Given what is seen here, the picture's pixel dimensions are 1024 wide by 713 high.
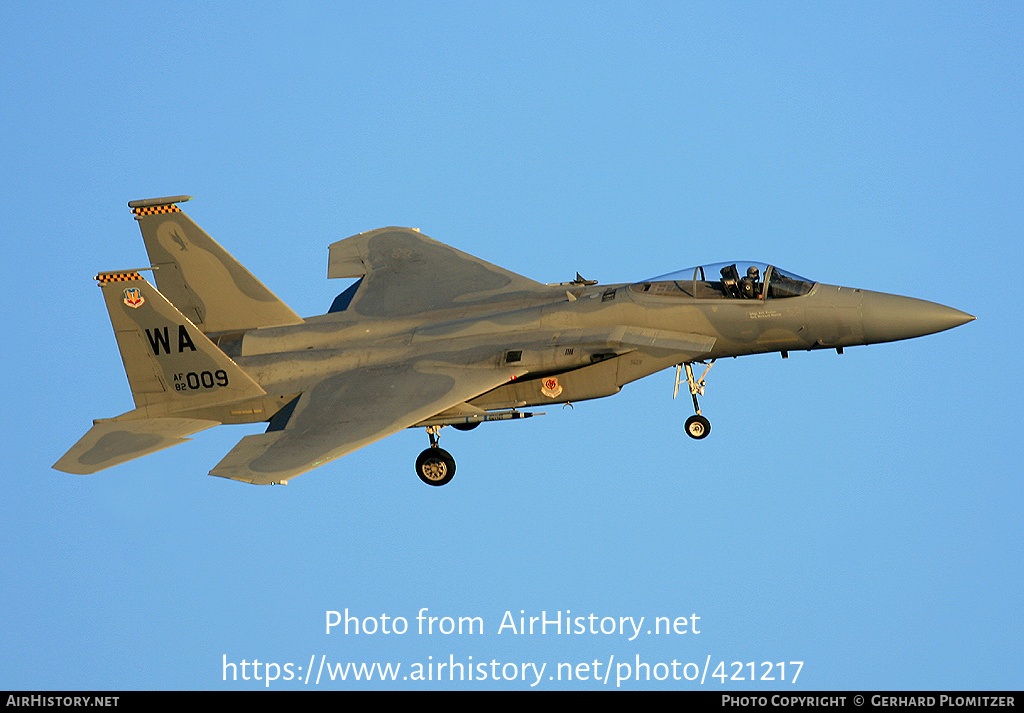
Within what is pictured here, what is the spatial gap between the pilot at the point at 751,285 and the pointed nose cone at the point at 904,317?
5.38ft

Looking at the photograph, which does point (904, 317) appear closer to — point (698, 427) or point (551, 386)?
point (698, 427)

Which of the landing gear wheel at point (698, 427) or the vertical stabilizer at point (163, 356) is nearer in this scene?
the vertical stabilizer at point (163, 356)

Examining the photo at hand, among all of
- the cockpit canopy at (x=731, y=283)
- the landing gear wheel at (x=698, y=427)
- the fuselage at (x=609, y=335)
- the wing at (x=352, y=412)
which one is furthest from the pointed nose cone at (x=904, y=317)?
the wing at (x=352, y=412)

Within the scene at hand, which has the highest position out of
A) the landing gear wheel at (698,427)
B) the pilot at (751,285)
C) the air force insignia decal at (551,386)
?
the pilot at (751,285)

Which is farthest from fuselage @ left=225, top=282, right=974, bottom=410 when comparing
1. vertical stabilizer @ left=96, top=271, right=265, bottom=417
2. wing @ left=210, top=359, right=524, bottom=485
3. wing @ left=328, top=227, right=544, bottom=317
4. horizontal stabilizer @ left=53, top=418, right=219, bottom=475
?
horizontal stabilizer @ left=53, top=418, right=219, bottom=475

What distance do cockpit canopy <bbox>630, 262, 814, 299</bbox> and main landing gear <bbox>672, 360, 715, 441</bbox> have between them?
122 cm

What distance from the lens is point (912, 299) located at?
21.5 metres

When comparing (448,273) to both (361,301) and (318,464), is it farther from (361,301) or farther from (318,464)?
(318,464)

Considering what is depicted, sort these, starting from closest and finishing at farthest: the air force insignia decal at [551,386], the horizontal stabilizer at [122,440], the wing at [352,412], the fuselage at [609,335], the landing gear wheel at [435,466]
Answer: the wing at [352,412] → the horizontal stabilizer at [122,440] → the fuselage at [609,335] → the air force insignia decal at [551,386] → the landing gear wheel at [435,466]

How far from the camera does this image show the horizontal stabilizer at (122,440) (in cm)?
2117

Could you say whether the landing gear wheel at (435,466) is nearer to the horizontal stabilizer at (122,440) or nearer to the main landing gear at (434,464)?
the main landing gear at (434,464)

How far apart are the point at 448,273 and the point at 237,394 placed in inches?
200

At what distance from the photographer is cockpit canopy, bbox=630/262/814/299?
21.7 metres
